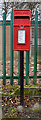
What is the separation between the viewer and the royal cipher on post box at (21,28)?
3.13 metres

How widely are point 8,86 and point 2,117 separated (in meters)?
0.98

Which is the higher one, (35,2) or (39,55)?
(35,2)

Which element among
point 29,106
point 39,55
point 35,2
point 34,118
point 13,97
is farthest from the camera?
point 39,55

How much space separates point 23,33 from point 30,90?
4.28ft

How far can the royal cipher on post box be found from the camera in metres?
3.13

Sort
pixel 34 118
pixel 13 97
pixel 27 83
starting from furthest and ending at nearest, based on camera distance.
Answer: pixel 27 83 < pixel 13 97 < pixel 34 118

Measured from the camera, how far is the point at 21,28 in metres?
3.16

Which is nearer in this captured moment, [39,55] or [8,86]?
[8,86]

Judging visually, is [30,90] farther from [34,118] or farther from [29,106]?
[34,118]

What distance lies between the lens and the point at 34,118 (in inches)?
122

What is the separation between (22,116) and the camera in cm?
316

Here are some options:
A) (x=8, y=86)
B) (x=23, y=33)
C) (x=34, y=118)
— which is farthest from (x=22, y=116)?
(x=23, y=33)

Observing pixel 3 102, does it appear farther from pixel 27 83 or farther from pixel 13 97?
pixel 27 83

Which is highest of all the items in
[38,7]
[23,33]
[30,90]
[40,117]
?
[38,7]
